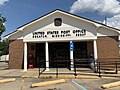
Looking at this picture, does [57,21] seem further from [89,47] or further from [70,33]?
[89,47]

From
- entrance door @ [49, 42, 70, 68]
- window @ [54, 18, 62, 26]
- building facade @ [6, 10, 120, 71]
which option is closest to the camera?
building facade @ [6, 10, 120, 71]

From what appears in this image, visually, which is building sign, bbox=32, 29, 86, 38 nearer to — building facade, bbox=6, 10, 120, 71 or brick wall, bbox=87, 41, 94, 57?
building facade, bbox=6, 10, 120, 71

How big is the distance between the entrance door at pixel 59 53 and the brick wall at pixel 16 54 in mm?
3260

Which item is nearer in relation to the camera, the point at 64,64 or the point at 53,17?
the point at 53,17

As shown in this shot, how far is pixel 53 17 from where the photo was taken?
21438 mm

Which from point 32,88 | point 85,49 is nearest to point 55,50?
point 85,49

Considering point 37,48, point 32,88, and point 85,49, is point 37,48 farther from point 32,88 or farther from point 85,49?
point 32,88

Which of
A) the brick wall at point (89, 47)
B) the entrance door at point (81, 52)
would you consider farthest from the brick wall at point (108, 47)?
the entrance door at point (81, 52)

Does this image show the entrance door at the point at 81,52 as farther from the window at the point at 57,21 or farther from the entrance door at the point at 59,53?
the window at the point at 57,21

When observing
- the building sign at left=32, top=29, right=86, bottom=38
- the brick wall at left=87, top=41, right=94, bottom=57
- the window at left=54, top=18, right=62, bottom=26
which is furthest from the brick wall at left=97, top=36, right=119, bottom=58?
the window at left=54, top=18, right=62, bottom=26

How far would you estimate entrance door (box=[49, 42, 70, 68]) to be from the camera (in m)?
23.9

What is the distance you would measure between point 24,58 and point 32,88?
10123 millimetres

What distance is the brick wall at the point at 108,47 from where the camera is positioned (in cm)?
2105

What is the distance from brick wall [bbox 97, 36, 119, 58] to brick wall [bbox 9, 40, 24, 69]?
7881mm
